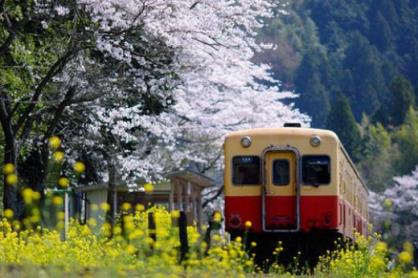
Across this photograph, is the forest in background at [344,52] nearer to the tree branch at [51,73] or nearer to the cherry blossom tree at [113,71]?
the cherry blossom tree at [113,71]

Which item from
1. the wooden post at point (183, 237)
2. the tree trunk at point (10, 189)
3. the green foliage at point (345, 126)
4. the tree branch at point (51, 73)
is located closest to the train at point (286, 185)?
the tree branch at point (51, 73)

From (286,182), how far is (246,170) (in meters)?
0.54

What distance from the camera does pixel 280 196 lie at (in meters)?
15.8

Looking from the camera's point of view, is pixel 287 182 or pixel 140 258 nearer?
pixel 140 258

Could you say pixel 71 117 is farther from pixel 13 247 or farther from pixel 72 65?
pixel 13 247

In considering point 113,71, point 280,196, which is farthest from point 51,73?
point 280,196

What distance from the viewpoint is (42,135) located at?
68.2 feet

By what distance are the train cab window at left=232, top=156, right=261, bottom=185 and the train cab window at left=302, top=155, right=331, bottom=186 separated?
1.97 feet

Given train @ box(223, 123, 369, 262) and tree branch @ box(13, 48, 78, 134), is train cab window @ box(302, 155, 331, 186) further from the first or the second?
tree branch @ box(13, 48, 78, 134)

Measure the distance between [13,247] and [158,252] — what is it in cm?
300

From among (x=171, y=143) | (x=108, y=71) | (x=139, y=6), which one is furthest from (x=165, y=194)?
(x=139, y=6)

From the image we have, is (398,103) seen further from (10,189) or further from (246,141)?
(246,141)

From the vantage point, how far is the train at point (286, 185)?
15.7m

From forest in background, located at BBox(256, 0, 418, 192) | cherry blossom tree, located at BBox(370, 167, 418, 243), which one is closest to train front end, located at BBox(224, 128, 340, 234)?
cherry blossom tree, located at BBox(370, 167, 418, 243)
